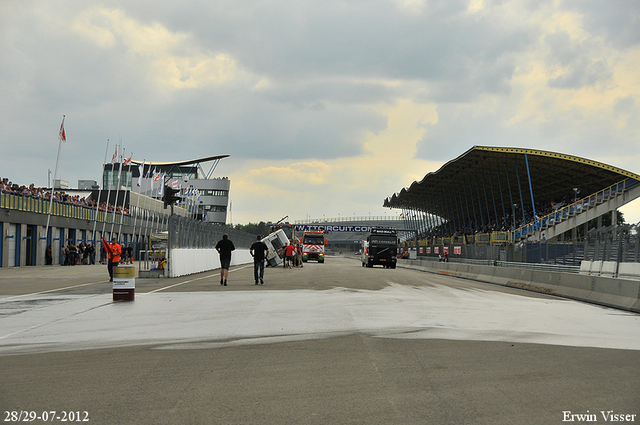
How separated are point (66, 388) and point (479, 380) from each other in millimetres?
4355

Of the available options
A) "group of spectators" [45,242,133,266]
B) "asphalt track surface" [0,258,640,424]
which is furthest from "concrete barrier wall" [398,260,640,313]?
"group of spectators" [45,242,133,266]

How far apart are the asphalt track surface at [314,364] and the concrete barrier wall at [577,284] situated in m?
2.30

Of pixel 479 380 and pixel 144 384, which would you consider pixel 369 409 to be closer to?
pixel 479 380

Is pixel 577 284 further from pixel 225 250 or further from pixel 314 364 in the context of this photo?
pixel 314 364

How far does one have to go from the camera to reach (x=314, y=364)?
24.8 ft

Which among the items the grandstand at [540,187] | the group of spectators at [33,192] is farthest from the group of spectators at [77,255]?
the grandstand at [540,187]

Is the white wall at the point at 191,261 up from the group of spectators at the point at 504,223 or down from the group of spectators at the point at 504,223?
down

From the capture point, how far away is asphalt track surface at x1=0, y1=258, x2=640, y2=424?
5551 mm

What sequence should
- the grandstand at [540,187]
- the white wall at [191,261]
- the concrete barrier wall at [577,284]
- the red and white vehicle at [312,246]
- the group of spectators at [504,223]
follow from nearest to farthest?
the concrete barrier wall at [577,284] < the white wall at [191,261] < the grandstand at [540,187] < the group of spectators at [504,223] < the red and white vehicle at [312,246]

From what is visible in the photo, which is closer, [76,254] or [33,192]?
[33,192]

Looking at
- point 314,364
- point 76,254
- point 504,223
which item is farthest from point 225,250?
point 504,223

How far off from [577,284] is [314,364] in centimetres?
1452

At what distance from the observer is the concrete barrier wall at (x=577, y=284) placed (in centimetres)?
1608

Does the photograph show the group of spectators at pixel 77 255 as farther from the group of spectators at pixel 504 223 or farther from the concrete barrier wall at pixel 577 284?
the group of spectators at pixel 504 223
